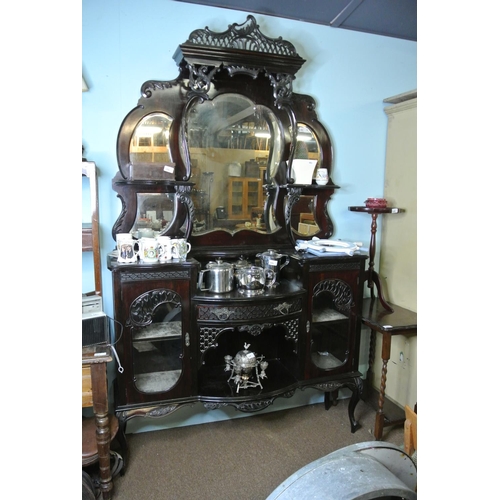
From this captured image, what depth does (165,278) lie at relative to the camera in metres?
1.84

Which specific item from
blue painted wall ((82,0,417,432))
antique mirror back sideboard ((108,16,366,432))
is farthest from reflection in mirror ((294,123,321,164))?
blue painted wall ((82,0,417,432))

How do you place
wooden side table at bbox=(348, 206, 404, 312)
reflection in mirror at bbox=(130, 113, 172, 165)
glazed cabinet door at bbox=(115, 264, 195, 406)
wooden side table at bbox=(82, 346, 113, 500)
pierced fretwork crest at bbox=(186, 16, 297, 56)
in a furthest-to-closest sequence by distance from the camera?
wooden side table at bbox=(348, 206, 404, 312) → reflection in mirror at bbox=(130, 113, 172, 165) → pierced fretwork crest at bbox=(186, 16, 297, 56) → glazed cabinet door at bbox=(115, 264, 195, 406) → wooden side table at bbox=(82, 346, 113, 500)

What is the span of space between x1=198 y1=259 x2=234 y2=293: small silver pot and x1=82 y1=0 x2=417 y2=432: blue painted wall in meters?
0.54

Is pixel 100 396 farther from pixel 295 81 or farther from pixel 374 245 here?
pixel 295 81

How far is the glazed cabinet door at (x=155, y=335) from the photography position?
182 centimetres

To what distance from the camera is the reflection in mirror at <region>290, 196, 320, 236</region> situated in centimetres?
238

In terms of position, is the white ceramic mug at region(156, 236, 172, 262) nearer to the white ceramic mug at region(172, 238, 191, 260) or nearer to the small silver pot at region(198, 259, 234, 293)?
the white ceramic mug at region(172, 238, 191, 260)

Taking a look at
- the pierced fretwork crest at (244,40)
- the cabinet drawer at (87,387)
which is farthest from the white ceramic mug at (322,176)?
the cabinet drawer at (87,387)

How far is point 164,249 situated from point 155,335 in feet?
1.41

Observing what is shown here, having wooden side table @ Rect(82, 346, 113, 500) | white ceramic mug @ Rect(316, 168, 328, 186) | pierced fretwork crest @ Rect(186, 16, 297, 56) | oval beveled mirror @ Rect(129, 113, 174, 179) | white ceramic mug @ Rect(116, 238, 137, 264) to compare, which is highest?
pierced fretwork crest @ Rect(186, 16, 297, 56)

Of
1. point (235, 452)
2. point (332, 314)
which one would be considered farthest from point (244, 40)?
point (235, 452)

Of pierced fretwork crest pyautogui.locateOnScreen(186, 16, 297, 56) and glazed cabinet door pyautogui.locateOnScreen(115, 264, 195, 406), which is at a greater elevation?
pierced fretwork crest pyautogui.locateOnScreen(186, 16, 297, 56)
